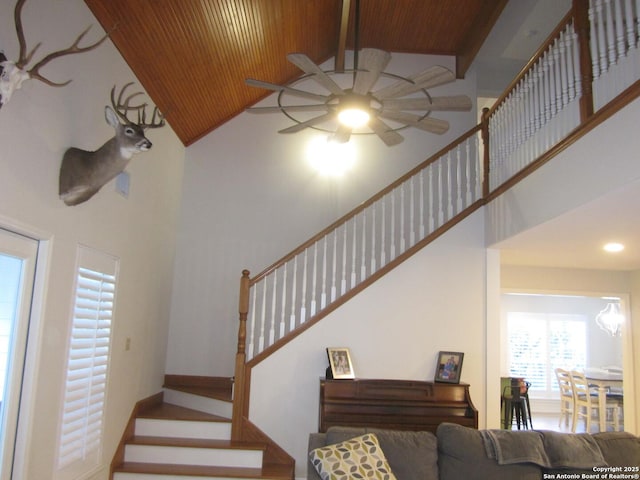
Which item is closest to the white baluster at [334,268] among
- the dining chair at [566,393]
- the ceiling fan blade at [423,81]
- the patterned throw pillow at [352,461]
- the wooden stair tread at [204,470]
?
the wooden stair tread at [204,470]

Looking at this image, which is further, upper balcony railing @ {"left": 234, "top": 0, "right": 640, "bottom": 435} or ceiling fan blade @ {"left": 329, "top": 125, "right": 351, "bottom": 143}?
ceiling fan blade @ {"left": 329, "top": 125, "right": 351, "bottom": 143}

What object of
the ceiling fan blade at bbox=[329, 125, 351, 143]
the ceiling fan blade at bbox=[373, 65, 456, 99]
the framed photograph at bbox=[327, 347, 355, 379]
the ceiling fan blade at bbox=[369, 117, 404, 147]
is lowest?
the framed photograph at bbox=[327, 347, 355, 379]

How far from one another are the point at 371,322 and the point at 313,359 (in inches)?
26.6

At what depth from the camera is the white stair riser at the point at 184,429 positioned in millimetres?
5016

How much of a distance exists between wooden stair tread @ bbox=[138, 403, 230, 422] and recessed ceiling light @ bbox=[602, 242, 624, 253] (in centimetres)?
402

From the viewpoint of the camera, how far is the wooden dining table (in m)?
7.96

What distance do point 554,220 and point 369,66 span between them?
1986mm

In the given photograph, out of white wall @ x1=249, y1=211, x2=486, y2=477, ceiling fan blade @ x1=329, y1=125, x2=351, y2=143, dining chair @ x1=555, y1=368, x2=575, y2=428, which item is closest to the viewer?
ceiling fan blade @ x1=329, y1=125, x2=351, y2=143

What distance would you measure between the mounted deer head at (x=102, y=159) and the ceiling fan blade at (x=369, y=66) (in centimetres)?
140

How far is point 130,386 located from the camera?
16.3 ft

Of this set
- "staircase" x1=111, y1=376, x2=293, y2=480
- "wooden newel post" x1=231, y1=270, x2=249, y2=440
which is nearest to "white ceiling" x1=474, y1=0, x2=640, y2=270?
"wooden newel post" x1=231, y1=270, x2=249, y2=440

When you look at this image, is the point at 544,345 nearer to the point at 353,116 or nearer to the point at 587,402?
the point at 587,402

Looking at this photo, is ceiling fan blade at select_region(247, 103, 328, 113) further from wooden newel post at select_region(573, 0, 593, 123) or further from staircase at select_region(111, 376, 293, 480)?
staircase at select_region(111, 376, 293, 480)

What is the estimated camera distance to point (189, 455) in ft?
15.6
